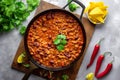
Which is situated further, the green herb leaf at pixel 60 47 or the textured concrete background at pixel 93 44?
the textured concrete background at pixel 93 44

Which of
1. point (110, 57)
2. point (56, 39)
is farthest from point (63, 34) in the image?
point (110, 57)

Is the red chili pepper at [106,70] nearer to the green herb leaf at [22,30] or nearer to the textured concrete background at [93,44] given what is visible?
the textured concrete background at [93,44]

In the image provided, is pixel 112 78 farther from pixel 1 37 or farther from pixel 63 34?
pixel 1 37

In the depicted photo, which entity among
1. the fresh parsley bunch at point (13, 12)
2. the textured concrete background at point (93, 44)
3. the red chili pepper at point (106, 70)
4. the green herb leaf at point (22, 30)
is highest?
the fresh parsley bunch at point (13, 12)

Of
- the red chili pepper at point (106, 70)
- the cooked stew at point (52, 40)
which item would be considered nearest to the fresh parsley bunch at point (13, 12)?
the cooked stew at point (52, 40)

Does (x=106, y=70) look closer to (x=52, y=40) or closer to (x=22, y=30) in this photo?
(x=52, y=40)

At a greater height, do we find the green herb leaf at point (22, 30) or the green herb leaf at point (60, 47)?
the green herb leaf at point (22, 30)
